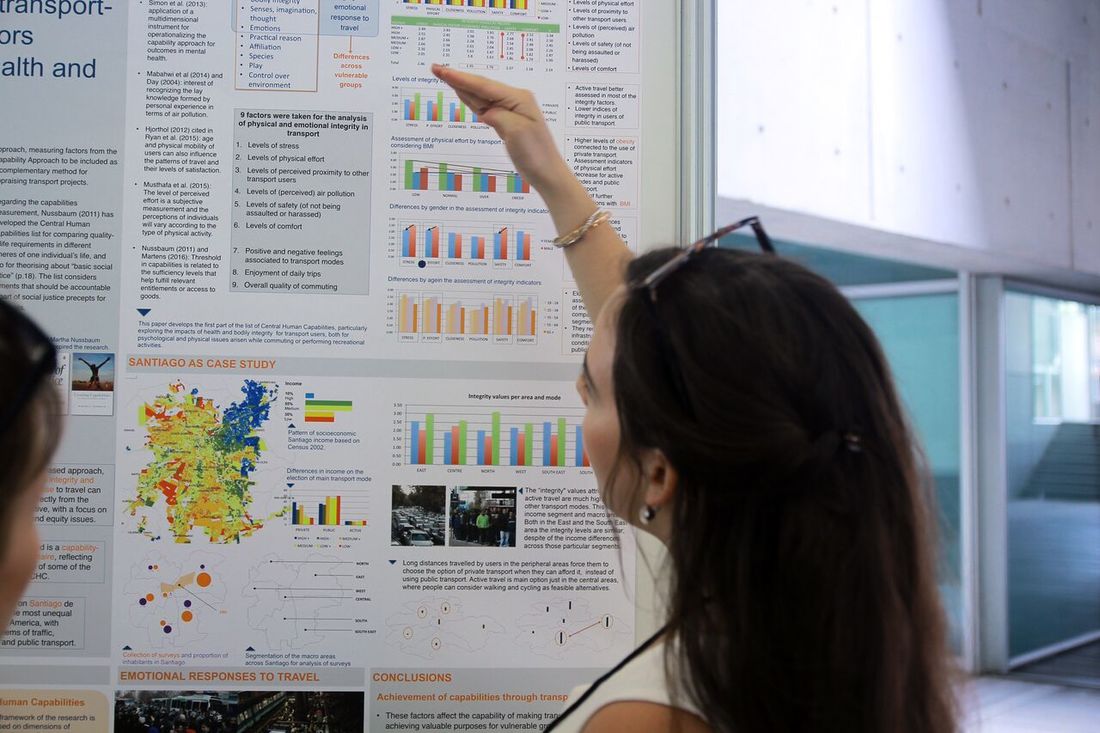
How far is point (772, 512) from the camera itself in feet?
3.32

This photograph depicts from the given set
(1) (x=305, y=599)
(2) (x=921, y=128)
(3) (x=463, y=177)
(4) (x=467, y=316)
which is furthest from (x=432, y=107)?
(2) (x=921, y=128)

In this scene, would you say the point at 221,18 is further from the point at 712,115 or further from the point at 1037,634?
the point at 1037,634

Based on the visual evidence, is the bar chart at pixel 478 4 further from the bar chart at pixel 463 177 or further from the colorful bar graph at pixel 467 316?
the colorful bar graph at pixel 467 316

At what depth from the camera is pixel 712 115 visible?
5.52 ft

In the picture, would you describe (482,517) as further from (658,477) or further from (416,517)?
(658,477)

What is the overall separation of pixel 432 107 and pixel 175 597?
2.91 feet

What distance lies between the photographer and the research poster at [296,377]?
1.55 meters

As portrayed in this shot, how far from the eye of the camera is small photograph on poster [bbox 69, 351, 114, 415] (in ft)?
5.10

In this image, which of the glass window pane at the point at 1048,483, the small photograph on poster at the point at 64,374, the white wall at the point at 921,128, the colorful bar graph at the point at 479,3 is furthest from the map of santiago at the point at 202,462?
the glass window pane at the point at 1048,483

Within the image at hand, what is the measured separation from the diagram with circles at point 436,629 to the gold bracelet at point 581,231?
605 millimetres

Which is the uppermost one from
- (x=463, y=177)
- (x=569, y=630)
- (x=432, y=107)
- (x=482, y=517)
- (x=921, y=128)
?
(x=921, y=128)

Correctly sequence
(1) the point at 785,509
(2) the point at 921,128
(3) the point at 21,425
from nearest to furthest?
(3) the point at 21,425 → (1) the point at 785,509 → (2) the point at 921,128

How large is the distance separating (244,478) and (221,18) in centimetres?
75

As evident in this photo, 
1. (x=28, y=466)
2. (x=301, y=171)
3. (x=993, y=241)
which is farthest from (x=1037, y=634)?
(x=28, y=466)
